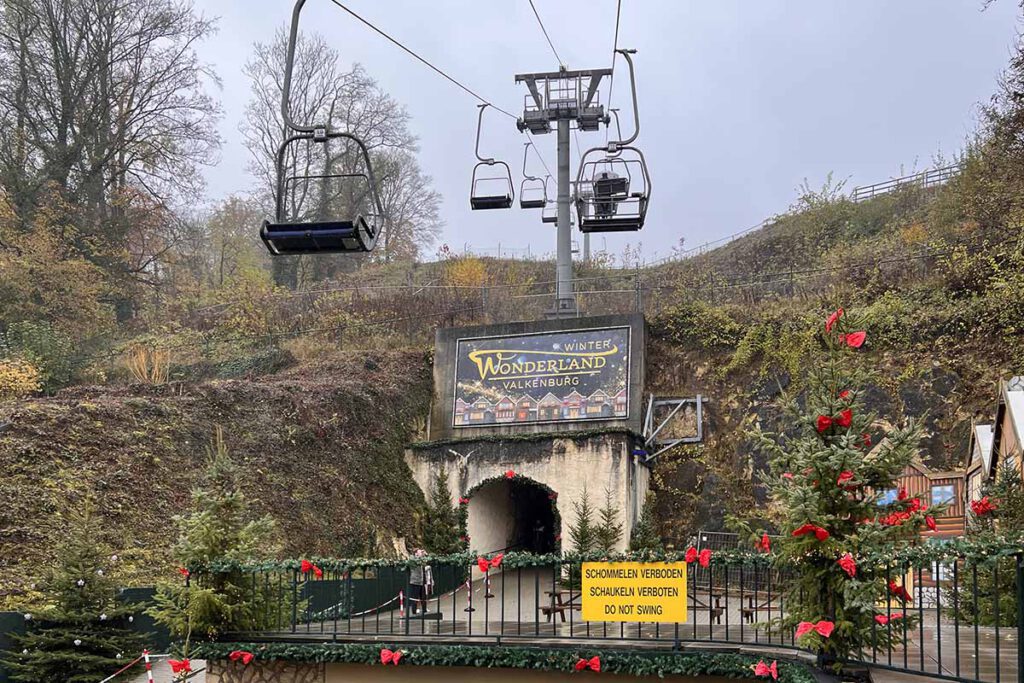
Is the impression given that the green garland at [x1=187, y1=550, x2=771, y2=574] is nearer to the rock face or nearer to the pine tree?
the pine tree

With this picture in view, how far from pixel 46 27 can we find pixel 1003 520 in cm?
3012

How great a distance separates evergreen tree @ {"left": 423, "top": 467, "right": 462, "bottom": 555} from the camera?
934 inches

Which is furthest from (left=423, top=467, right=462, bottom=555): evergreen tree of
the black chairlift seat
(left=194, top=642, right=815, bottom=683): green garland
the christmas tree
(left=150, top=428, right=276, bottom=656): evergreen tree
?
the christmas tree

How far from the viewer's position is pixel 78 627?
13914 mm

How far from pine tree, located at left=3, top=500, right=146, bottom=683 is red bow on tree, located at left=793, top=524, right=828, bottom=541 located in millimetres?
9885

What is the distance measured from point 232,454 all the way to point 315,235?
35.9ft

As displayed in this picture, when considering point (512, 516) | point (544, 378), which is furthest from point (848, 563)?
point (512, 516)

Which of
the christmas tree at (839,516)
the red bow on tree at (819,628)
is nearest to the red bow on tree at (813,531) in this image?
the christmas tree at (839,516)

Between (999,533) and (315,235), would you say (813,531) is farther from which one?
Result: (999,533)

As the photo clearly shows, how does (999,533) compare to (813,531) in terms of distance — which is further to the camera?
(999,533)

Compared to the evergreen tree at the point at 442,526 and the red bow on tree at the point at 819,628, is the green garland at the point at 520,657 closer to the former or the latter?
the red bow on tree at the point at 819,628

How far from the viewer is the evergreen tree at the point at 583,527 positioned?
73.8 feet

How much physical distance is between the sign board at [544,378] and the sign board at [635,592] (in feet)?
44.9

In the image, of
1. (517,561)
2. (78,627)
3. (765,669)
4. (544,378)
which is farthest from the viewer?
(544,378)
